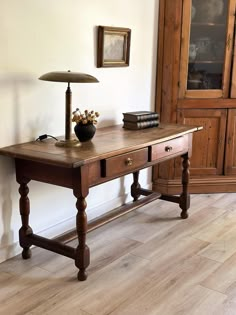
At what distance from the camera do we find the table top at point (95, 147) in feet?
7.28

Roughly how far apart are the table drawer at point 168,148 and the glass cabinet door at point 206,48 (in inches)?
26.0

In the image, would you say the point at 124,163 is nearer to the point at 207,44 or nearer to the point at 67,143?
the point at 67,143

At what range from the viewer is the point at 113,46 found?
3.07m

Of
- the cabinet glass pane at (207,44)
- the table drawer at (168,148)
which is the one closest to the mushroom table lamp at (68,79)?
the table drawer at (168,148)

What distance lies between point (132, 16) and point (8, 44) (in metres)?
1.21

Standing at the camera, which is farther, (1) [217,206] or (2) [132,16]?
(1) [217,206]

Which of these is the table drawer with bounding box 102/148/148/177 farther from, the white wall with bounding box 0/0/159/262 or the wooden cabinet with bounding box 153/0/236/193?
the wooden cabinet with bounding box 153/0/236/193

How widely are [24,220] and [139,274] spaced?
76cm

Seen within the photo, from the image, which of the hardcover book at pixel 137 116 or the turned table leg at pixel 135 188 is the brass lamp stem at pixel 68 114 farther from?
the turned table leg at pixel 135 188

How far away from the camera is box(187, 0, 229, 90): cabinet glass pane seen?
3525 mm

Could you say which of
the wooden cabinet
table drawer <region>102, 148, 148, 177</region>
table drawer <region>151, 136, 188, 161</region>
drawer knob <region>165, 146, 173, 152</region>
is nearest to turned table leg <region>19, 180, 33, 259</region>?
table drawer <region>102, 148, 148, 177</region>

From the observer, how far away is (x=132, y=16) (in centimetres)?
323

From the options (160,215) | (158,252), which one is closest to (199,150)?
(160,215)

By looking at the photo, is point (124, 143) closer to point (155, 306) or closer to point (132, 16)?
point (155, 306)
